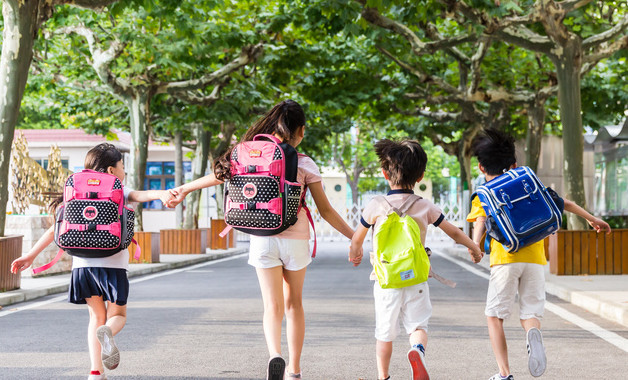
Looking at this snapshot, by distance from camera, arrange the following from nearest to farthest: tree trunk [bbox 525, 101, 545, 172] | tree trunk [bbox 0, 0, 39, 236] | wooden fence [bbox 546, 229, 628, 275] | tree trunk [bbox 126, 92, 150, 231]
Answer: tree trunk [bbox 0, 0, 39, 236]
wooden fence [bbox 546, 229, 628, 275]
tree trunk [bbox 126, 92, 150, 231]
tree trunk [bbox 525, 101, 545, 172]

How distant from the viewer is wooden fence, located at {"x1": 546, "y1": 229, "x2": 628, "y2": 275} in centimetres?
1510

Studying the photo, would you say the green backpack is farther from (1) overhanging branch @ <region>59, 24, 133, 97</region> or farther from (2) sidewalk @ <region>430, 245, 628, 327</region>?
(1) overhanging branch @ <region>59, 24, 133, 97</region>

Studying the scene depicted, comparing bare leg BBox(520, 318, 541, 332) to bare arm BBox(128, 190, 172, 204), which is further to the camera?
bare leg BBox(520, 318, 541, 332)

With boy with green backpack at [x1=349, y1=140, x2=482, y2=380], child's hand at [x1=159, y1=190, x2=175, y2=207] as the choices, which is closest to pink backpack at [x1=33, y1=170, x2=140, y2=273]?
child's hand at [x1=159, y1=190, x2=175, y2=207]

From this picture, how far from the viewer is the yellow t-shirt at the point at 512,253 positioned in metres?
5.53

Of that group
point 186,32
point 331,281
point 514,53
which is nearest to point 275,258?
point 331,281

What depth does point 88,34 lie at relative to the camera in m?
21.0

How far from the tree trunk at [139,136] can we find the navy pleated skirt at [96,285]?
55.3 feet

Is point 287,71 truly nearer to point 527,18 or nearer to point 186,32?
point 186,32

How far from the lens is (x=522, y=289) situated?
18.3 feet

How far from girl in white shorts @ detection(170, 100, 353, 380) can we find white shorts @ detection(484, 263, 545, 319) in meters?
1.22

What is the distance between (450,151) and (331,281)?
68.9ft

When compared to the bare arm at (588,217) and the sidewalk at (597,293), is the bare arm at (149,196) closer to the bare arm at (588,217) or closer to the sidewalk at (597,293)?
the bare arm at (588,217)

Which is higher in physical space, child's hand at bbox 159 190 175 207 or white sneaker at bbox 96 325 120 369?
child's hand at bbox 159 190 175 207
